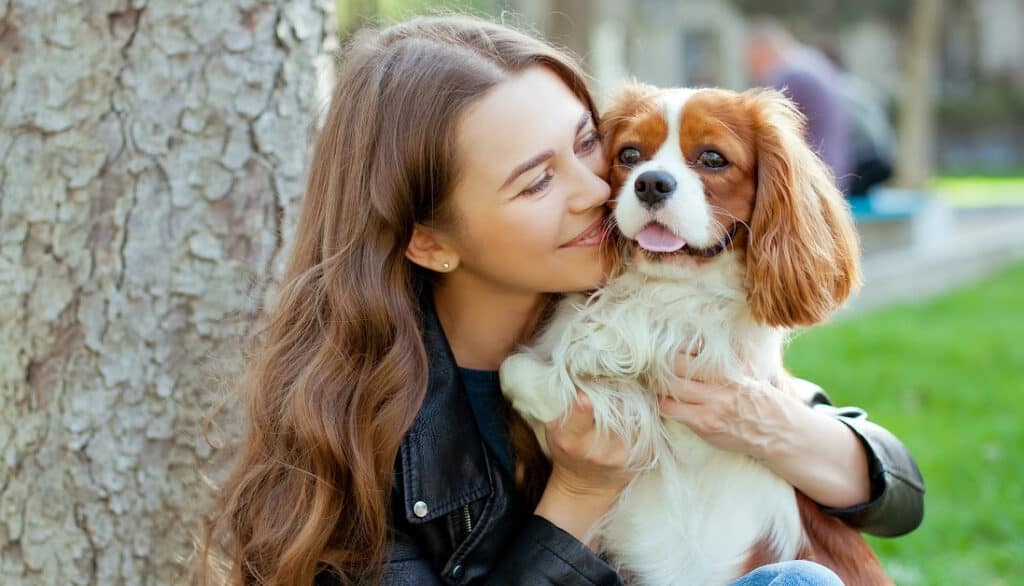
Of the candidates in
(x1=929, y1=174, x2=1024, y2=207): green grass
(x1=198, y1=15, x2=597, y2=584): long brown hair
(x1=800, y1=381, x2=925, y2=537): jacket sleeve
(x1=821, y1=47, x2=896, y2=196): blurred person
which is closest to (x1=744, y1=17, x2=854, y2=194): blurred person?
(x1=821, y1=47, x2=896, y2=196): blurred person

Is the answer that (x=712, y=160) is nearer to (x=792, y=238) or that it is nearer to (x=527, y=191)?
(x=792, y=238)

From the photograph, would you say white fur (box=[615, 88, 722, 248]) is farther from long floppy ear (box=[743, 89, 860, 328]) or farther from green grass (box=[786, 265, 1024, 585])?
green grass (box=[786, 265, 1024, 585])

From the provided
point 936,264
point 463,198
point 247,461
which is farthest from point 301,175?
point 936,264

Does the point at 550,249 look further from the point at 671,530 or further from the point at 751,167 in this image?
the point at 671,530

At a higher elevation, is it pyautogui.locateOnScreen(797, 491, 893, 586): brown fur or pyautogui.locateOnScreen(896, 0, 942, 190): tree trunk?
pyautogui.locateOnScreen(797, 491, 893, 586): brown fur

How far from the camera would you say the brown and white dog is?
91.5 inches

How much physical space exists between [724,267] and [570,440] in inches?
19.6

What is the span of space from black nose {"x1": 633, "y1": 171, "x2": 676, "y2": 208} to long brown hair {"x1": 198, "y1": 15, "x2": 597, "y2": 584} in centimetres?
38

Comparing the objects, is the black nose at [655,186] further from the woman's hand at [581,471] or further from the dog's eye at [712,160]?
the woman's hand at [581,471]

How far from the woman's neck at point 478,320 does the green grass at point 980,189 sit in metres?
10.9

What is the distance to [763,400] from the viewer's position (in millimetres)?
2447

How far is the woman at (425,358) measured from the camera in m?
2.26

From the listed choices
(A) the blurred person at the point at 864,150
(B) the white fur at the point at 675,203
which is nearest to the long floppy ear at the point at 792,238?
(B) the white fur at the point at 675,203

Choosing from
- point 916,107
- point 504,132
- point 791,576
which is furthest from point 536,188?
point 916,107
